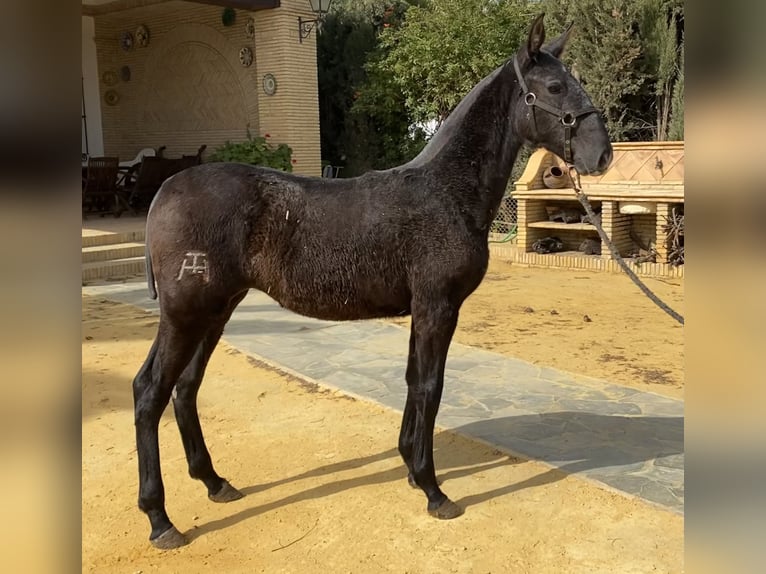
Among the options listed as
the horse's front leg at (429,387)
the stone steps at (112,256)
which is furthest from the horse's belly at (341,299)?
the stone steps at (112,256)

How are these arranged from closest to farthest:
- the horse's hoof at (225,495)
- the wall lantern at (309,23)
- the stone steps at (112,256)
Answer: the horse's hoof at (225,495) < the stone steps at (112,256) < the wall lantern at (309,23)

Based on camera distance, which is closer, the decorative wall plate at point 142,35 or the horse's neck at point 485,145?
the horse's neck at point 485,145

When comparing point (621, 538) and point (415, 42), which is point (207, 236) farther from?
point (415, 42)

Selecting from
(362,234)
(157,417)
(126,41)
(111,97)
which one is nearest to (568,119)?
(362,234)

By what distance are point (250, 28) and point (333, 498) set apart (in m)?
12.3

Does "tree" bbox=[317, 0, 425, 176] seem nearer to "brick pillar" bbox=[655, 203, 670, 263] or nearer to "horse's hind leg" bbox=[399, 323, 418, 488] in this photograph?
"brick pillar" bbox=[655, 203, 670, 263]

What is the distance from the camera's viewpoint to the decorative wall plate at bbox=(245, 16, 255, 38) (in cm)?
1370

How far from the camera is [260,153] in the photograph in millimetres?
13078

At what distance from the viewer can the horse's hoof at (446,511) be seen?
3.30 metres

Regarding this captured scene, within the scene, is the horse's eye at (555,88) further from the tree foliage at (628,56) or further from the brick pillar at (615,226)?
the tree foliage at (628,56)

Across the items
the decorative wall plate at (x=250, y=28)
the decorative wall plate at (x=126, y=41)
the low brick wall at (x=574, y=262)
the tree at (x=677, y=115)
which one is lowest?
the low brick wall at (x=574, y=262)

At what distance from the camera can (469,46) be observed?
1370 cm

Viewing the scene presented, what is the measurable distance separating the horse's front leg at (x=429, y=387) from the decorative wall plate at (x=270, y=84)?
11.1 metres

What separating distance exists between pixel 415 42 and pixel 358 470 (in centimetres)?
1232
